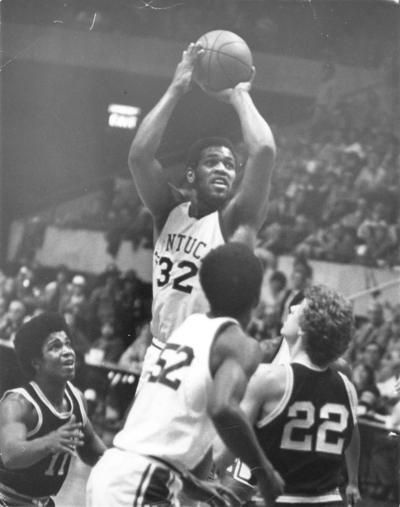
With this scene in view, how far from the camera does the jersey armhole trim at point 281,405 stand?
3.40 meters

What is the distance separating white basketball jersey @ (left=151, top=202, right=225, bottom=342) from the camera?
464 centimetres

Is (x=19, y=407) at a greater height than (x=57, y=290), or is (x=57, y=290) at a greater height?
(x=57, y=290)

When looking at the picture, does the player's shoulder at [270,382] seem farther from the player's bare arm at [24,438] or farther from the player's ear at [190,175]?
the player's ear at [190,175]

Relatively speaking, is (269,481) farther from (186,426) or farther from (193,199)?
(193,199)

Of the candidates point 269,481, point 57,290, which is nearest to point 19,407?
point 269,481

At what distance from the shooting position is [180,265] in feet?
15.5

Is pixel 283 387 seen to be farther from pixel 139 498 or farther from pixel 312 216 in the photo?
pixel 312 216

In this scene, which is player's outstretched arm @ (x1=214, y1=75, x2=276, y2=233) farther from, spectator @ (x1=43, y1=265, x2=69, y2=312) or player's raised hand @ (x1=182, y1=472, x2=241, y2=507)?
spectator @ (x1=43, y1=265, x2=69, y2=312)

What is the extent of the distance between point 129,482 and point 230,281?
0.78 metres

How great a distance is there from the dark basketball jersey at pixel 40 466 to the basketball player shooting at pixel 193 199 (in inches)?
21.9

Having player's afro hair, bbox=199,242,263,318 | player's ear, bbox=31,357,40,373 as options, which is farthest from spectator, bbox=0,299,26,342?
player's afro hair, bbox=199,242,263,318

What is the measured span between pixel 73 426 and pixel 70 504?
160 cm

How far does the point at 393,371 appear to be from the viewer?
7.48 m

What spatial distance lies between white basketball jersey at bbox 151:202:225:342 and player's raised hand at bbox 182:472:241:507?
1583 millimetres
